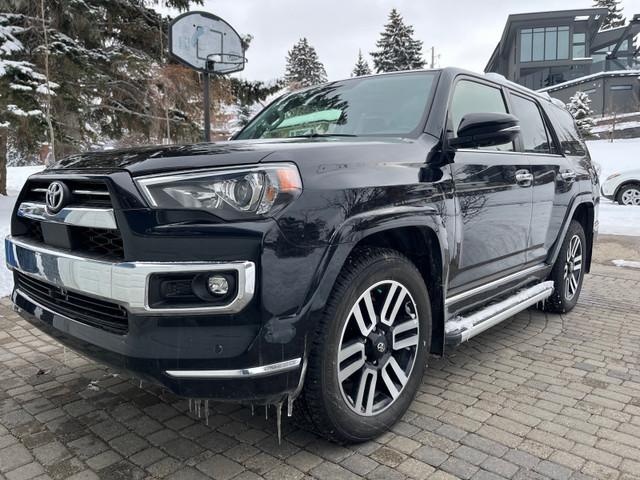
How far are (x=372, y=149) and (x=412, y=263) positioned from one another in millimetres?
626

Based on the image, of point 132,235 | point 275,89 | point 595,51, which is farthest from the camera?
point 595,51

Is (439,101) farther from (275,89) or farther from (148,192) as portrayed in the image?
(275,89)

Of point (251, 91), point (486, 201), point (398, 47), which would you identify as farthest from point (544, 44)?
point (486, 201)

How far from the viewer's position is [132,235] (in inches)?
74.5

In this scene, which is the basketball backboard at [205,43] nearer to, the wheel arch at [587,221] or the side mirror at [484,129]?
the wheel arch at [587,221]

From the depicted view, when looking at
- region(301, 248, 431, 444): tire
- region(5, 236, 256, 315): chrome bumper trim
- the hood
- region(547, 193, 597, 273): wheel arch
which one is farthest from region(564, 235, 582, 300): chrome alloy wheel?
region(5, 236, 256, 315): chrome bumper trim

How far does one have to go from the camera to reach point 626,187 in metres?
14.2

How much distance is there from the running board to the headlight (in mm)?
1376

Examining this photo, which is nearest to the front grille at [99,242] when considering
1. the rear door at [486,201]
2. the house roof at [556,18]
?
the rear door at [486,201]

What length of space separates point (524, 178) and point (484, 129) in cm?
99

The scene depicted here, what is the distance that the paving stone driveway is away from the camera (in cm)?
219

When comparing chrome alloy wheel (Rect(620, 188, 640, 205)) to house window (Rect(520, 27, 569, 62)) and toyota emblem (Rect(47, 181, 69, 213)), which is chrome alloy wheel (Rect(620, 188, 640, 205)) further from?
house window (Rect(520, 27, 569, 62))

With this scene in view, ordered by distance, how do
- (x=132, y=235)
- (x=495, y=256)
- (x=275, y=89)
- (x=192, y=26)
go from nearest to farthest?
(x=132, y=235) → (x=495, y=256) → (x=192, y=26) → (x=275, y=89)

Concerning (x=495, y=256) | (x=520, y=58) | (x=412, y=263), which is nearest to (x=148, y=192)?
(x=412, y=263)
